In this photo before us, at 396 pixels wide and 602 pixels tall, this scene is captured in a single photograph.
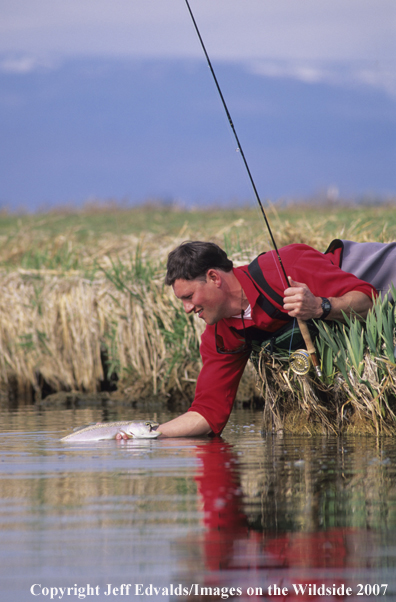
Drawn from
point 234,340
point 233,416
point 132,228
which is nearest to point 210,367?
point 234,340

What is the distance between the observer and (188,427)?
5.20 meters

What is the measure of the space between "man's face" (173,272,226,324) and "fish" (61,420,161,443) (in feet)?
3.43

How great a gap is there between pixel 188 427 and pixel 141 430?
32 centimetres

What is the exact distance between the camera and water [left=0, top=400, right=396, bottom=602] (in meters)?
2.32

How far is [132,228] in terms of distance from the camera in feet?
86.9

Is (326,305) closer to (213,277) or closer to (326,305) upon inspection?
(326,305)

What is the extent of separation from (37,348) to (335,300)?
19.1ft

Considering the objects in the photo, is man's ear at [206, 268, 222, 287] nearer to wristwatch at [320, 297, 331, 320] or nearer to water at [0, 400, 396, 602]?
wristwatch at [320, 297, 331, 320]

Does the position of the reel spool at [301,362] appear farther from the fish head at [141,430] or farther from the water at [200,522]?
the fish head at [141,430]

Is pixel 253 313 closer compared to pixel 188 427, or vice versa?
pixel 253 313

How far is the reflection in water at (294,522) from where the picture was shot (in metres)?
2.31

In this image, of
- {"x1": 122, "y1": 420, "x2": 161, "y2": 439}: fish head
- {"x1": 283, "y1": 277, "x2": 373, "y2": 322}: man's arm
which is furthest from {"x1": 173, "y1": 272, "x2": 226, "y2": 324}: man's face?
{"x1": 122, "y1": 420, "x2": 161, "y2": 439}: fish head

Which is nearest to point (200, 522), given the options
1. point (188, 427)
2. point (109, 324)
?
point (188, 427)

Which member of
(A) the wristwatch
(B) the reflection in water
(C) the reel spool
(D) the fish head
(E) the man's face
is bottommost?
(B) the reflection in water
